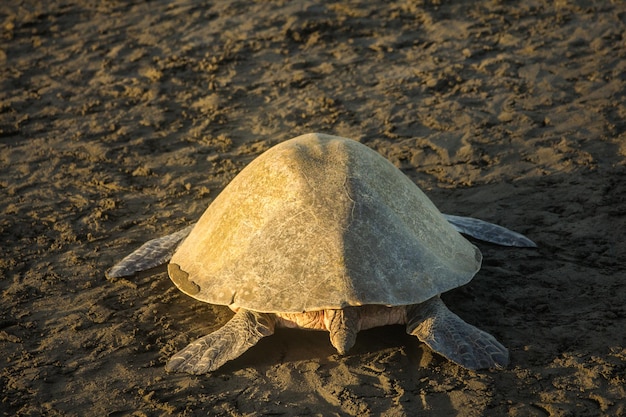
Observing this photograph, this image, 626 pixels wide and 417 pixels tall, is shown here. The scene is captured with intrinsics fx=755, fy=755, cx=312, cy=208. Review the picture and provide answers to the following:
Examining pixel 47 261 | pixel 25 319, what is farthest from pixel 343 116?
pixel 25 319

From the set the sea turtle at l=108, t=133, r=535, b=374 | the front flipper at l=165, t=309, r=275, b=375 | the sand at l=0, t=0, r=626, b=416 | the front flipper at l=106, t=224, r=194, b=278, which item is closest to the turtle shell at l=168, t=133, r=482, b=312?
the sea turtle at l=108, t=133, r=535, b=374

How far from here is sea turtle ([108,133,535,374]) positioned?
414 cm

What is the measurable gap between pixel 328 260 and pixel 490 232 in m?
1.73

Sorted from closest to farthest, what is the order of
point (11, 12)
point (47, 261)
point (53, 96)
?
point (47, 261), point (53, 96), point (11, 12)

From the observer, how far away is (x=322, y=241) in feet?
13.9

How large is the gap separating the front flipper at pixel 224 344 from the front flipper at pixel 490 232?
163 centimetres

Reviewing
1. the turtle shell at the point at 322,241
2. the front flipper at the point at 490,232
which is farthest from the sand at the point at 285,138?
the turtle shell at the point at 322,241

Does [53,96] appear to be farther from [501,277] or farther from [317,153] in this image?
[501,277]

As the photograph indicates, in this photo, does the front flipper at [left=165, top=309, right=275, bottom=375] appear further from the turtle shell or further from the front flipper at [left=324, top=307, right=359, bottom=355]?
the front flipper at [left=324, top=307, right=359, bottom=355]

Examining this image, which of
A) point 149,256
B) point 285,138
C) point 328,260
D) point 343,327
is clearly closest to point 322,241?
point 328,260

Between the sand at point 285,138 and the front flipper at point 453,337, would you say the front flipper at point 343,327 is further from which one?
the front flipper at point 453,337

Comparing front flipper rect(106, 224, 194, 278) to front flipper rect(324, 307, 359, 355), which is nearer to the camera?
front flipper rect(324, 307, 359, 355)

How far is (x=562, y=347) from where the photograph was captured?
4266mm

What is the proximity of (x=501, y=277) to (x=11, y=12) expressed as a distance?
827cm
